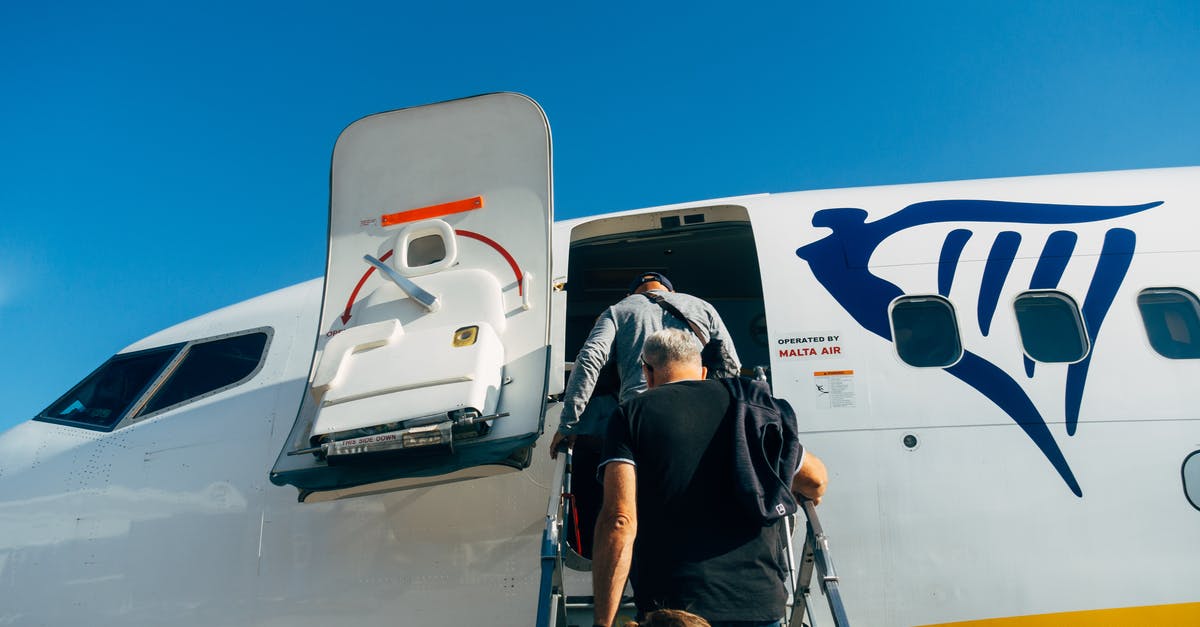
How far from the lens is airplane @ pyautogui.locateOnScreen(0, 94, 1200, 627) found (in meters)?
4.41

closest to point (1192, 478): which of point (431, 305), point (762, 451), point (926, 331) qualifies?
point (926, 331)

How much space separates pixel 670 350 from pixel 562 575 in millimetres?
1112

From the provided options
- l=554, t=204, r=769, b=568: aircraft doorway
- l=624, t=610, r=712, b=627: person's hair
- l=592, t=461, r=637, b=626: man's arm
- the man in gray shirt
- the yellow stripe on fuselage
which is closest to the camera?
l=624, t=610, r=712, b=627: person's hair

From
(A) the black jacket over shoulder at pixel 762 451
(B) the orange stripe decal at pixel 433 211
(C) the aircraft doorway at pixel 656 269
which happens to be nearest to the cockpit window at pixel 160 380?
(B) the orange stripe decal at pixel 433 211

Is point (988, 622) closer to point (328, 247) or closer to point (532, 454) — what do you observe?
point (532, 454)

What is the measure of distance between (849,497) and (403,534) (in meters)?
2.43

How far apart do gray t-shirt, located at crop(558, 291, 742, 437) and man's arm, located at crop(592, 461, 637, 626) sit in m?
1.07

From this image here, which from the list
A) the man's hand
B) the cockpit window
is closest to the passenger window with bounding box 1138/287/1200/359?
the man's hand

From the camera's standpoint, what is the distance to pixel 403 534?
4863 mm

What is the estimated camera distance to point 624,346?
4289 millimetres

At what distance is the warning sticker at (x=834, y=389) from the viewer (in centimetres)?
473

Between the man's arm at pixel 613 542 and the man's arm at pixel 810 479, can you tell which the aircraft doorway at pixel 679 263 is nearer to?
the man's arm at pixel 810 479

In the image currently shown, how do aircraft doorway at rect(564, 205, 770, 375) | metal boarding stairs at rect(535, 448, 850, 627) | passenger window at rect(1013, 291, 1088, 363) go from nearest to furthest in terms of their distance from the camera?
metal boarding stairs at rect(535, 448, 850, 627) → passenger window at rect(1013, 291, 1088, 363) → aircraft doorway at rect(564, 205, 770, 375)

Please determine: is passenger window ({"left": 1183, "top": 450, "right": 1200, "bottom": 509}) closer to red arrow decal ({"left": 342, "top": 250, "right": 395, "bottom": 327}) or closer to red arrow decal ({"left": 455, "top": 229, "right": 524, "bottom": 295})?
red arrow decal ({"left": 455, "top": 229, "right": 524, "bottom": 295})
